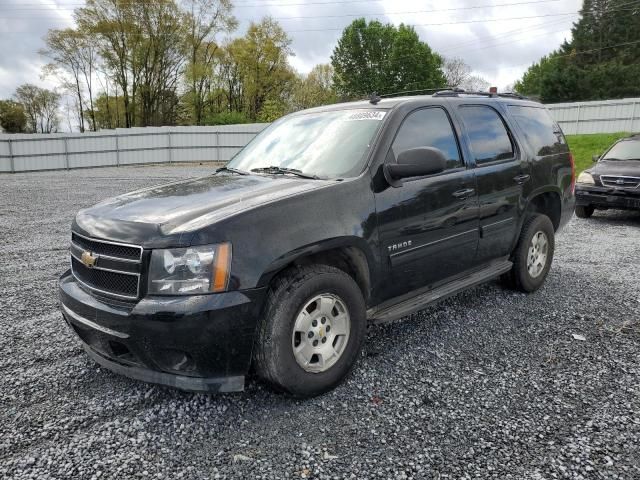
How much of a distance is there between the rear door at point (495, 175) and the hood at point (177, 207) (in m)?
1.69

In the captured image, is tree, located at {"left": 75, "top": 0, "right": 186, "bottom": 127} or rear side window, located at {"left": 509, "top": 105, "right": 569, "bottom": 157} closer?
rear side window, located at {"left": 509, "top": 105, "right": 569, "bottom": 157}

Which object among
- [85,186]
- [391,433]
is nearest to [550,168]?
[391,433]

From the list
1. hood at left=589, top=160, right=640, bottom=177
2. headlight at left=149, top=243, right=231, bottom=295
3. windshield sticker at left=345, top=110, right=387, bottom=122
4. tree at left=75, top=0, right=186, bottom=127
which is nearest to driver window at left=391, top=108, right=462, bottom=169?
windshield sticker at left=345, top=110, right=387, bottom=122

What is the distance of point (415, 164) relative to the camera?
3.27m

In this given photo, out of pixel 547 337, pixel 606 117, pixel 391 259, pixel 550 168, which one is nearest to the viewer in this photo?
pixel 391 259

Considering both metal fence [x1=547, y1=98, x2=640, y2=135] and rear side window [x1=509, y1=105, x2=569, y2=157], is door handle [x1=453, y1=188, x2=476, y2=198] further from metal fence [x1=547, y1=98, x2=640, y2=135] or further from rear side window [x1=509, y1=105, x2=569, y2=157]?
metal fence [x1=547, y1=98, x2=640, y2=135]

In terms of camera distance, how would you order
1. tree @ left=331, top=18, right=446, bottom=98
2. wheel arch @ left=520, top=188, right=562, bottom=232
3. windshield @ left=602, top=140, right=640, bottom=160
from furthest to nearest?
tree @ left=331, top=18, right=446, bottom=98 < windshield @ left=602, top=140, right=640, bottom=160 < wheel arch @ left=520, top=188, right=562, bottom=232

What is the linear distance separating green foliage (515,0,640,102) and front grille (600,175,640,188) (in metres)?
38.9

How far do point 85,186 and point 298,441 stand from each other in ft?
50.6

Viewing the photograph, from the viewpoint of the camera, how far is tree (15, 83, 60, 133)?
60.5 m

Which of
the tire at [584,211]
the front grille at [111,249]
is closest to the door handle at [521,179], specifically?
the front grille at [111,249]

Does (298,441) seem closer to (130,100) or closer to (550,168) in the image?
(550,168)

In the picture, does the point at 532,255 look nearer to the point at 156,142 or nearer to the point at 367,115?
the point at 367,115

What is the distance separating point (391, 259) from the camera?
11.1 feet
